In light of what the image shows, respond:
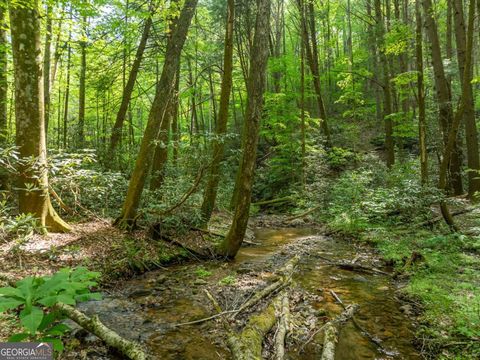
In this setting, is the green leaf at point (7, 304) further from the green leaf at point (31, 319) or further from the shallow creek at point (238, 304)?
the shallow creek at point (238, 304)

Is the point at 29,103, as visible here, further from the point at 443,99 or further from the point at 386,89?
the point at 386,89

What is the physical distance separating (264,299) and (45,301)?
3843mm

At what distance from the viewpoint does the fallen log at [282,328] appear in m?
3.85

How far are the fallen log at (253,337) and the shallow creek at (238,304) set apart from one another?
23cm

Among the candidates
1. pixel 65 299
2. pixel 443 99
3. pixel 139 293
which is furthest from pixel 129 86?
pixel 443 99

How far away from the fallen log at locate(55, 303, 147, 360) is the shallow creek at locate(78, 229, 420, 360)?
0.49 m

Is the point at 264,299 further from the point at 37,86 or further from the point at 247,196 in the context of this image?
the point at 37,86

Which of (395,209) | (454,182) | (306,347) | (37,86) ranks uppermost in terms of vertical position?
(37,86)

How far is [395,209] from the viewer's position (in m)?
11.0

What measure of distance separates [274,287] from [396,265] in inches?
129

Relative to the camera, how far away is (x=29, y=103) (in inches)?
257

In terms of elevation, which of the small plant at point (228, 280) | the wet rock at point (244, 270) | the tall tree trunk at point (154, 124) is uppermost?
the tall tree trunk at point (154, 124)

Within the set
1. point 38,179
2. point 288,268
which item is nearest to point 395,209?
point 288,268

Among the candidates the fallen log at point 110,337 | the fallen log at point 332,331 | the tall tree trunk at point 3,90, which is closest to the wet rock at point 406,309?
the fallen log at point 332,331
